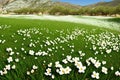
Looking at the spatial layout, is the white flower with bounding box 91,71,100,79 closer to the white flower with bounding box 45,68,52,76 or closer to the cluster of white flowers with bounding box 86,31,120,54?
the white flower with bounding box 45,68,52,76

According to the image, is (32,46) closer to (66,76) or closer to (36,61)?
(36,61)

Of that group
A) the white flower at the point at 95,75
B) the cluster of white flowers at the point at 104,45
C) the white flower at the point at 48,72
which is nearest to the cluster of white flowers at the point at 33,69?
the white flower at the point at 48,72

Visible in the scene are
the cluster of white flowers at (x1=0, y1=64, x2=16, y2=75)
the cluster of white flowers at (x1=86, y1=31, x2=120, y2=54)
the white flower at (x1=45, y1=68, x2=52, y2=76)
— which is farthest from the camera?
the cluster of white flowers at (x1=86, y1=31, x2=120, y2=54)

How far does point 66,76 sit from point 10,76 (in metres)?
1.72

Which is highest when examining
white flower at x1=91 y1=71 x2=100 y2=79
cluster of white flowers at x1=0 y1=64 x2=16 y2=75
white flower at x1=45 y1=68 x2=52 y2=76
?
cluster of white flowers at x1=0 y1=64 x2=16 y2=75

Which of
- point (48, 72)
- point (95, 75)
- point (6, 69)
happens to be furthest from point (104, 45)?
point (6, 69)

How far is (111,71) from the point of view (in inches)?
376

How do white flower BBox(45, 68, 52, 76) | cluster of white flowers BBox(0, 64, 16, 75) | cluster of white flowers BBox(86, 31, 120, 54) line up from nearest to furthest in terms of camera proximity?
1. white flower BBox(45, 68, 52, 76)
2. cluster of white flowers BBox(0, 64, 16, 75)
3. cluster of white flowers BBox(86, 31, 120, 54)

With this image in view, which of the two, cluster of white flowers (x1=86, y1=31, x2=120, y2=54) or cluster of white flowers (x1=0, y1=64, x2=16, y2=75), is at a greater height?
cluster of white flowers (x1=0, y1=64, x2=16, y2=75)

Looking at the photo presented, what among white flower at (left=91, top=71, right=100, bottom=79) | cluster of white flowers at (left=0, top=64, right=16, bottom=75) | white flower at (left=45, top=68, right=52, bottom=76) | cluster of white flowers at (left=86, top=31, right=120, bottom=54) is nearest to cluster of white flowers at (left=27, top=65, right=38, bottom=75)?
white flower at (left=45, top=68, right=52, bottom=76)

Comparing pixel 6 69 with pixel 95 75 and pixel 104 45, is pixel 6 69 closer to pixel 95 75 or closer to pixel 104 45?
pixel 95 75

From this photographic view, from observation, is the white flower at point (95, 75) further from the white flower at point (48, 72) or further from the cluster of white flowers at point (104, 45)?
the cluster of white flowers at point (104, 45)

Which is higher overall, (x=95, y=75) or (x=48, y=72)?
(x=48, y=72)

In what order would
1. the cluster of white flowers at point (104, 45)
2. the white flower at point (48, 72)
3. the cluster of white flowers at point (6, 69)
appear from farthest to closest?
the cluster of white flowers at point (104, 45) → the cluster of white flowers at point (6, 69) → the white flower at point (48, 72)
